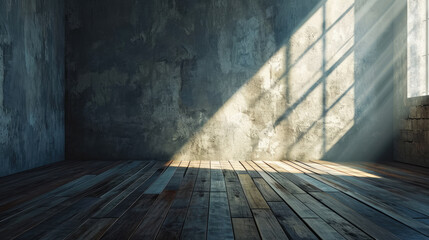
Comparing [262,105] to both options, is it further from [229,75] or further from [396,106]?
[396,106]

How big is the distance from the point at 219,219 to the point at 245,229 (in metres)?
0.20

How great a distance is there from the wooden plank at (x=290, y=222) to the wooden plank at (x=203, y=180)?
25.9 inches

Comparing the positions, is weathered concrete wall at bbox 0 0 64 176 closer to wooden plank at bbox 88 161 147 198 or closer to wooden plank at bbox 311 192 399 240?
wooden plank at bbox 88 161 147 198

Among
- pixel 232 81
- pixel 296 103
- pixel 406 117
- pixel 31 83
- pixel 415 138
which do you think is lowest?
pixel 415 138

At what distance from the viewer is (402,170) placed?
3264mm

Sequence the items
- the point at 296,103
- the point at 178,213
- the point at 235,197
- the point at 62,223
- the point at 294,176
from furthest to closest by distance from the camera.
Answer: the point at 296,103, the point at 294,176, the point at 235,197, the point at 178,213, the point at 62,223

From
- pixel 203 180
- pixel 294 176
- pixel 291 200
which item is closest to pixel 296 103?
pixel 294 176

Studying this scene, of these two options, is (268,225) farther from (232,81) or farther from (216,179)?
(232,81)

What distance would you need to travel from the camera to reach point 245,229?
1374mm

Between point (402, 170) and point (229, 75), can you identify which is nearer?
point (402, 170)

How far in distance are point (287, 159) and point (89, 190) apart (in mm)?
2888

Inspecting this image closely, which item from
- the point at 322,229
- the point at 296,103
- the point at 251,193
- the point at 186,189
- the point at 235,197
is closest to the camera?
the point at 322,229

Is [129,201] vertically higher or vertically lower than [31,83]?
lower

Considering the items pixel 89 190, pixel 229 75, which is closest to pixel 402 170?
pixel 229 75
